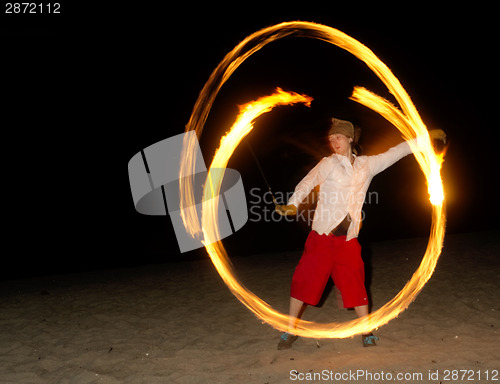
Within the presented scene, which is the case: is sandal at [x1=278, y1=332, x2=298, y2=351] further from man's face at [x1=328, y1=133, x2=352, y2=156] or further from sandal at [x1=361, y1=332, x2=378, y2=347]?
man's face at [x1=328, y1=133, x2=352, y2=156]

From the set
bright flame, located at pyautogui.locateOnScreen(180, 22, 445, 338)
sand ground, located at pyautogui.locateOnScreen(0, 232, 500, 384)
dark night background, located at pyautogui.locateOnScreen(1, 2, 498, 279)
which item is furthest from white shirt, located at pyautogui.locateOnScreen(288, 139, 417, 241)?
dark night background, located at pyautogui.locateOnScreen(1, 2, 498, 279)

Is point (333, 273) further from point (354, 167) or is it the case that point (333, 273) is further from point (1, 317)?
point (1, 317)

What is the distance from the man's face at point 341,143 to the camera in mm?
3910

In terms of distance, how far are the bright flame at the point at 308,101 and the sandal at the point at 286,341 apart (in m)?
0.07

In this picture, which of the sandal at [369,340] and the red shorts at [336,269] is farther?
the sandal at [369,340]

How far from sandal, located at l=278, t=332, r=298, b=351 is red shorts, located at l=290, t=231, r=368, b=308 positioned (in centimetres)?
40

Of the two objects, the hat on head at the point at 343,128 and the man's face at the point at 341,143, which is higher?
the hat on head at the point at 343,128

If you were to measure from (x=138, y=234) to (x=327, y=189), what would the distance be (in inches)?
275

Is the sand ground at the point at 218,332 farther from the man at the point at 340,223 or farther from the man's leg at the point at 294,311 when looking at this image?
the man at the point at 340,223

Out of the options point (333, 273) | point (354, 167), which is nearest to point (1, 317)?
point (333, 273)

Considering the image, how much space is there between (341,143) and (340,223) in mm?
647

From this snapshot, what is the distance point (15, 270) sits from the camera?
8.89m

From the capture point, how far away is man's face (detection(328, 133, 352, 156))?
391 cm

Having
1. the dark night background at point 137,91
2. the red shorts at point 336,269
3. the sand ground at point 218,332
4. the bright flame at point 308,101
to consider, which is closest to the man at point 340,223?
the red shorts at point 336,269
